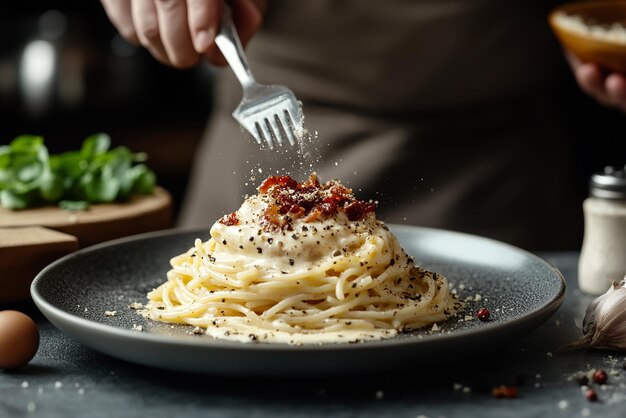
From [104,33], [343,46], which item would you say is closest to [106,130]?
[104,33]

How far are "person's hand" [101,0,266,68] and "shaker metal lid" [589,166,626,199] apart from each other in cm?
130

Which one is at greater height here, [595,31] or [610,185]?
[595,31]

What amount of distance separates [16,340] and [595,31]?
2.69 meters

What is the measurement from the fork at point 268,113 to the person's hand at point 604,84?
1.54 meters

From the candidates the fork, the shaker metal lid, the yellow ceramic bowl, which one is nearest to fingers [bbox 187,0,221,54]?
the fork

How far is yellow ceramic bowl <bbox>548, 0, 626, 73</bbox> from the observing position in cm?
344

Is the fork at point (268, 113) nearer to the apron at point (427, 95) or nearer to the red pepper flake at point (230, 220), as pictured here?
the red pepper flake at point (230, 220)

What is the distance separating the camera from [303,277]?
236 centimetres

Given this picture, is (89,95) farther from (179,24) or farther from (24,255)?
(24,255)

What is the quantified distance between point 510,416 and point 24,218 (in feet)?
6.26

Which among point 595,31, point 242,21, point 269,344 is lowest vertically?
point 269,344

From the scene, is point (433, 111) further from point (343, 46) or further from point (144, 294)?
point (144, 294)

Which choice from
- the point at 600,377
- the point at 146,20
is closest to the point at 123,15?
the point at 146,20

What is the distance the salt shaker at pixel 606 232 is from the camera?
2902mm
